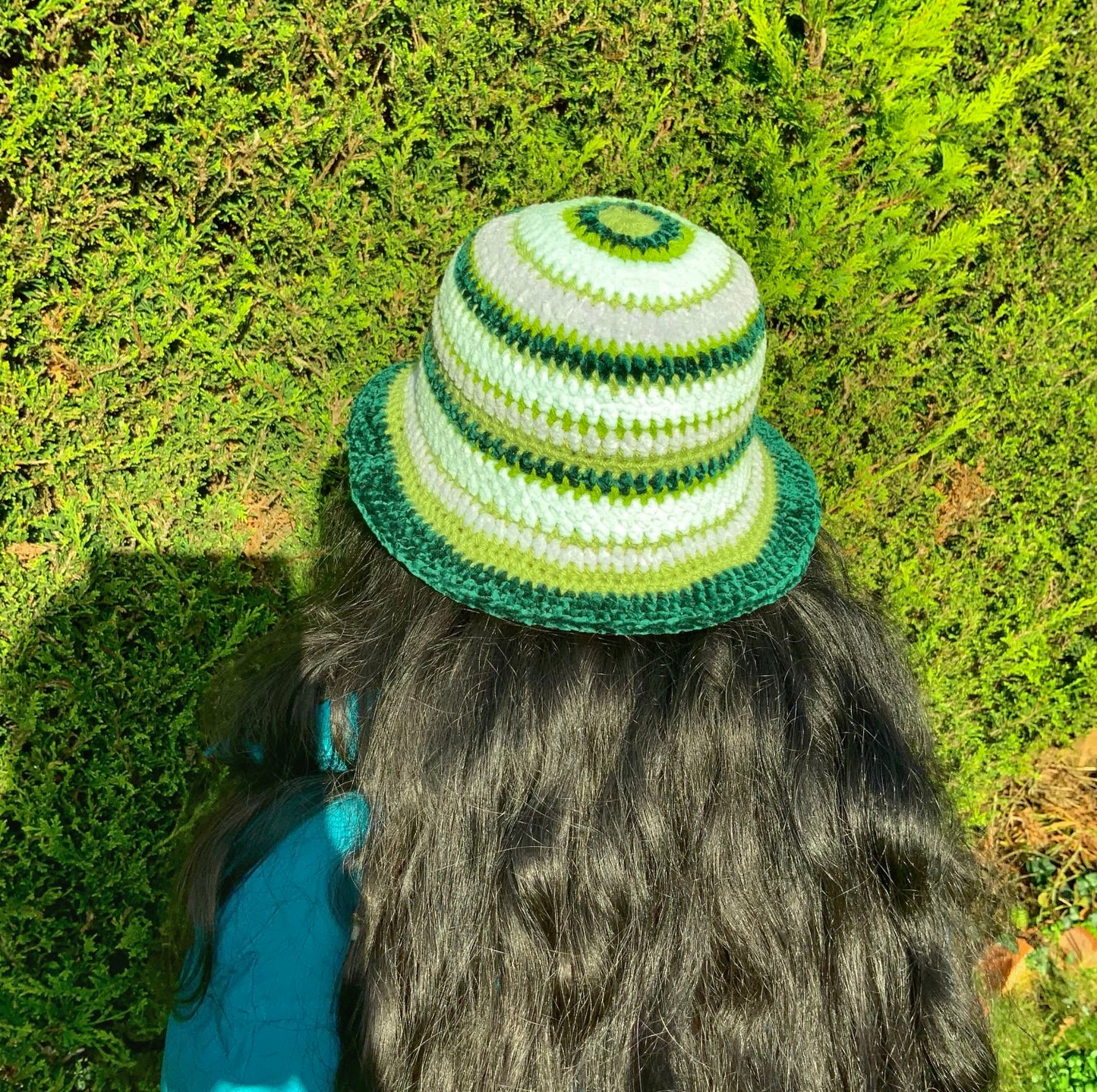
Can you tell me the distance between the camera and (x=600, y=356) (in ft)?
3.82

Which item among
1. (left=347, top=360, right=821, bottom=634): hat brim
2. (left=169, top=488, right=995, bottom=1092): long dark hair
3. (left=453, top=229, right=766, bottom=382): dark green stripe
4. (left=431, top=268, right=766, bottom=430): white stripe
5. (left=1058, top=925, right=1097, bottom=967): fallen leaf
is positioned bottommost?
(left=1058, top=925, right=1097, bottom=967): fallen leaf

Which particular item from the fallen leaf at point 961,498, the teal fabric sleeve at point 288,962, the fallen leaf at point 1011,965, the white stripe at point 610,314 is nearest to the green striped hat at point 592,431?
the white stripe at point 610,314

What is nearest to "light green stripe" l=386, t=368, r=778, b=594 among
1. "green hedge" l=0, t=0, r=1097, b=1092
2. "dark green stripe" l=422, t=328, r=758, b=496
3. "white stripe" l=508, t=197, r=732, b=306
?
"dark green stripe" l=422, t=328, r=758, b=496

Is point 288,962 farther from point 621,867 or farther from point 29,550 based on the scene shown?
point 29,550

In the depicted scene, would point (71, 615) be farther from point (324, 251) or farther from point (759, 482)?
point (759, 482)

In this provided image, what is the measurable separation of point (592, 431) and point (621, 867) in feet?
2.38

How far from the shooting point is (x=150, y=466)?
209 cm

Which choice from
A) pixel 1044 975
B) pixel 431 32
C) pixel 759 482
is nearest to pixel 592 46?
pixel 431 32

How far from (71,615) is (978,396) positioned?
10.1ft

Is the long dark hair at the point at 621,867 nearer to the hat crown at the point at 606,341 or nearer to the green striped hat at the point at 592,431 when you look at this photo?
the green striped hat at the point at 592,431

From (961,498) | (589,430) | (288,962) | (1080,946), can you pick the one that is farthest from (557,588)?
(1080,946)

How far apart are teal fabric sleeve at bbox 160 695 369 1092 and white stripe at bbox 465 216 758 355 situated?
3.04ft

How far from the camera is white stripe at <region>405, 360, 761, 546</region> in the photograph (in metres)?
1.25

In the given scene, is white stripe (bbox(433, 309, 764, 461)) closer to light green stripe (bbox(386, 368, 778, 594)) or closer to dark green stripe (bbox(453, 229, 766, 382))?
dark green stripe (bbox(453, 229, 766, 382))
